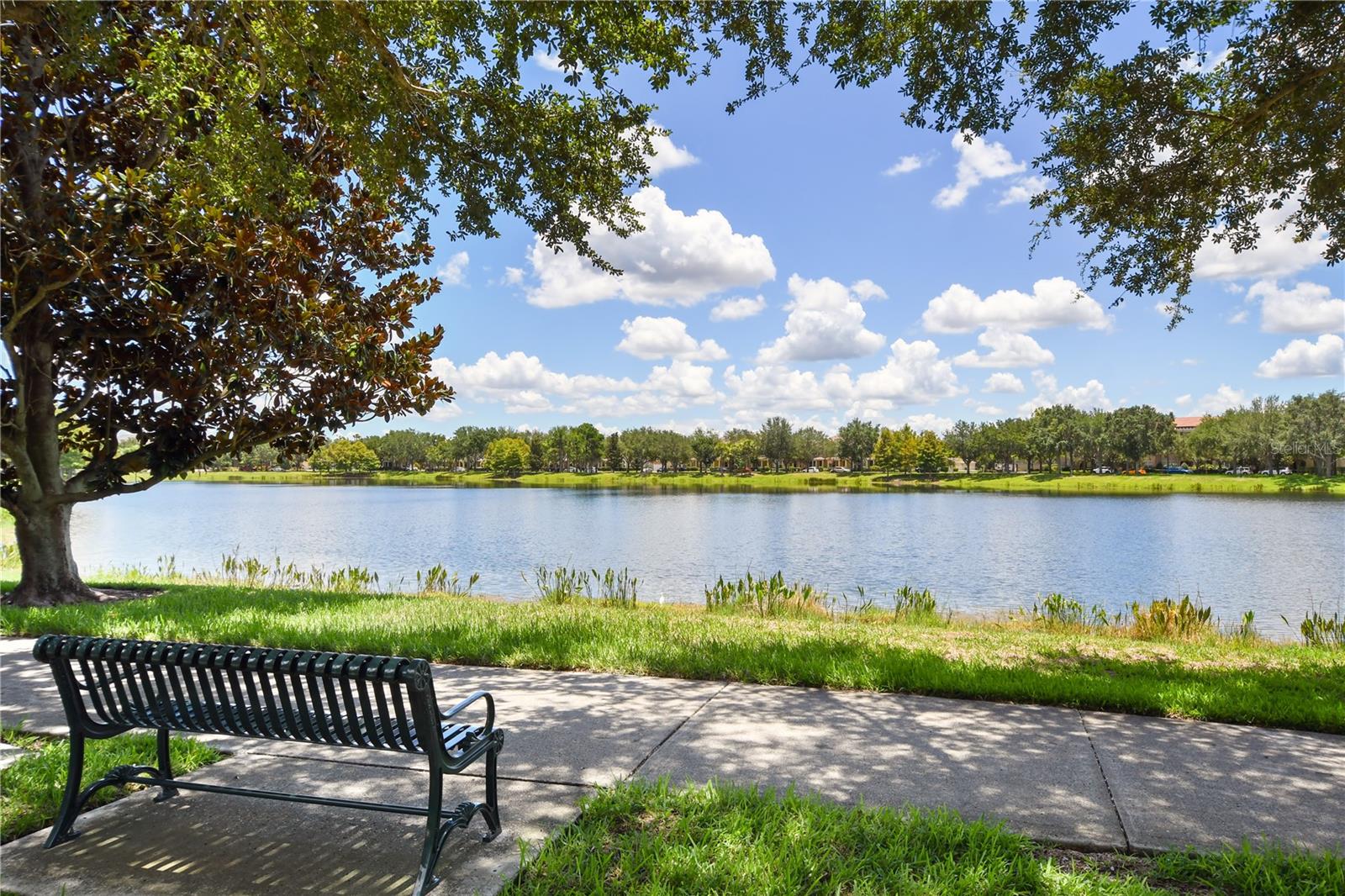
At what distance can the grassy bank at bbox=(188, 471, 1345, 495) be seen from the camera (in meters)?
78.2

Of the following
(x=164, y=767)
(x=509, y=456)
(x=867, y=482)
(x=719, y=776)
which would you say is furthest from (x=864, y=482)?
(x=164, y=767)

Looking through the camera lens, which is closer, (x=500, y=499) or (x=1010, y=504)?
(x=1010, y=504)

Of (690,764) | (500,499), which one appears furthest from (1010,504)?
(690,764)

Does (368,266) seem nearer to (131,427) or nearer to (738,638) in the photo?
(131,427)

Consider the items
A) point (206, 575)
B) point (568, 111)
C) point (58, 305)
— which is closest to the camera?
point (568, 111)

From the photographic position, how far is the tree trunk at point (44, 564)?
11.2 metres

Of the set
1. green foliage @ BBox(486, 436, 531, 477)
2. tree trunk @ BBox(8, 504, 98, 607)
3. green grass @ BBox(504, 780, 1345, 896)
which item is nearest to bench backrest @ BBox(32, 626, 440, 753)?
green grass @ BBox(504, 780, 1345, 896)

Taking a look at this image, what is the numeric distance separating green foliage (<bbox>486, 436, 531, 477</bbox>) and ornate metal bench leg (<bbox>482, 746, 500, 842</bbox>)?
120 m

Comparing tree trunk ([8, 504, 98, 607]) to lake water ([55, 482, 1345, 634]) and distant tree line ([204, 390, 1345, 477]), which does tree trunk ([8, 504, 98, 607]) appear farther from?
distant tree line ([204, 390, 1345, 477])

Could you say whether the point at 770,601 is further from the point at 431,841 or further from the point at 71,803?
the point at 71,803

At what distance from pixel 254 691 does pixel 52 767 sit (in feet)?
7.22

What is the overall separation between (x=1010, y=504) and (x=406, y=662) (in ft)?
200

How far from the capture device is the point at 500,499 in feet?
227

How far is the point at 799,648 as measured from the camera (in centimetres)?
769
